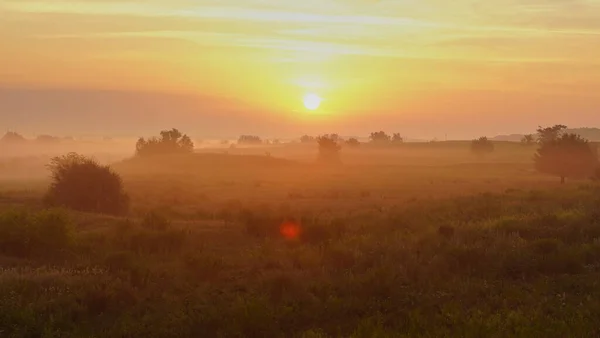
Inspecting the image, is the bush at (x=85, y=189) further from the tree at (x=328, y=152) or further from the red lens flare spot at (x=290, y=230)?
the tree at (x=328, y=152)

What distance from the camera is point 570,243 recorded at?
58.8ft

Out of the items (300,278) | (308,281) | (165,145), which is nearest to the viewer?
(308,281)

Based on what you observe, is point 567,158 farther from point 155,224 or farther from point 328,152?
point 328,152

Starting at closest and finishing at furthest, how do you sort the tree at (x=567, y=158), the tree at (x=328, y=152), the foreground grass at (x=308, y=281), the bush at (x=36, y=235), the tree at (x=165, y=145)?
the foreground grass at (x=308, y=281), the bush at (x=36, y=235), the tree at (x=567, y=158), the tree at (x=328, y=152), the tree at (x=165, y=145)

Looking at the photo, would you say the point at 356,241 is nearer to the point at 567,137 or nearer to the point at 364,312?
the point at 364,312

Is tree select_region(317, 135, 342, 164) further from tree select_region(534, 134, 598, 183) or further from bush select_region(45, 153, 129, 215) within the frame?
bush select_region(45, 153, 129, 215)

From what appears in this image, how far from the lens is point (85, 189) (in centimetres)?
3219

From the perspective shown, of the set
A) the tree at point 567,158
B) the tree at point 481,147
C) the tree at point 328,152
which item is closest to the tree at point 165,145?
the tree at point 328,152

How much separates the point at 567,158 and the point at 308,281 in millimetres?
52647

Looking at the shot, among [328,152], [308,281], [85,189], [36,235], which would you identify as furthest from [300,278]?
[328,152]

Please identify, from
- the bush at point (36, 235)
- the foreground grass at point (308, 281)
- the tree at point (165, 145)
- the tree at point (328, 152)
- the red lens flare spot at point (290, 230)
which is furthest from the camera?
the tree at point (165, 145)

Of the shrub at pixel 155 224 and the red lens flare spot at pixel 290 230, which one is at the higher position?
the shrub at pixel 155 224

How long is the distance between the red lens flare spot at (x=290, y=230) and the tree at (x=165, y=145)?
111m

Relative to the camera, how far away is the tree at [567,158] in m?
57.9
